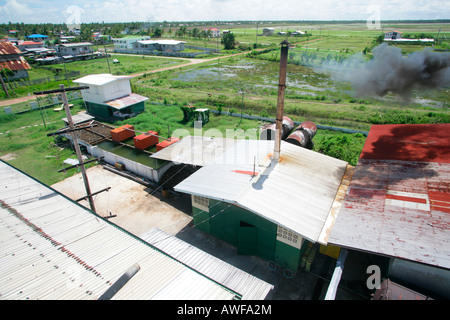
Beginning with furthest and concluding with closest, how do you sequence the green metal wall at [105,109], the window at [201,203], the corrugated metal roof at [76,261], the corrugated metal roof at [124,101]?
the green metal wall at [105,109]
the corrugated metal roof at [124,101]
the window at [201,203]
the corrugated metal roof at [76,261]

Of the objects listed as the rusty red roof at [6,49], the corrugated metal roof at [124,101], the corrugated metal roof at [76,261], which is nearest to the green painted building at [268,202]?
the corrugated metal roof at [76,261]

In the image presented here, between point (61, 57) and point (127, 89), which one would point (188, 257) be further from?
point (61, 57)

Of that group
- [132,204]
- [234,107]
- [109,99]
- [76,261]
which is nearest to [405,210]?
[76,261]

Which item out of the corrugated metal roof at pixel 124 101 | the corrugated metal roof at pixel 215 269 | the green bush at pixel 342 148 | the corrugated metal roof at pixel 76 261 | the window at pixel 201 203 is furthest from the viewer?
the corrugated metal roof at pixel 124 101

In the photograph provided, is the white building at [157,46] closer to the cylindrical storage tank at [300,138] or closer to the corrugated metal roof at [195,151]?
the corrugated metal roof at [195,151]

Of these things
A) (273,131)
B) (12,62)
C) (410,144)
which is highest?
(12,62)

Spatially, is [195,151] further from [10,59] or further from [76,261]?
[10,59]
